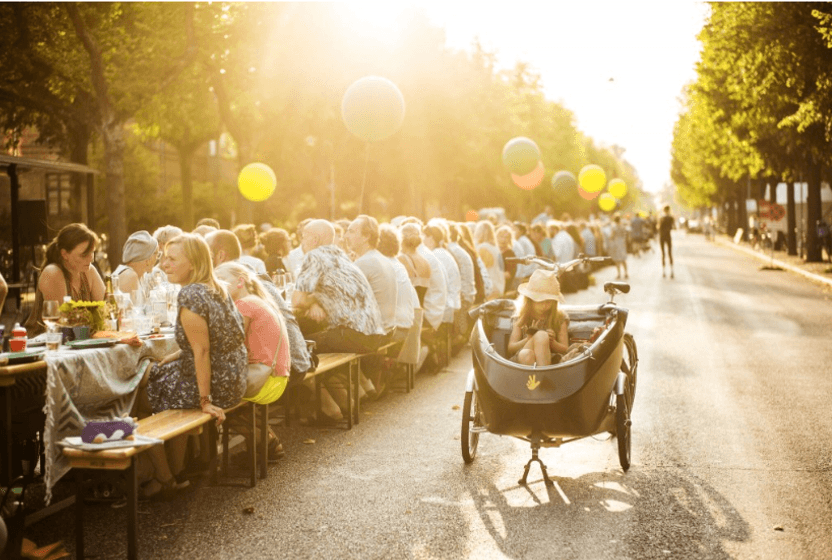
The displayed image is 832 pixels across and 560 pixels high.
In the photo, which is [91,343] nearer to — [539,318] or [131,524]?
[131,524]

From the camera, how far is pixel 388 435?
9.04m

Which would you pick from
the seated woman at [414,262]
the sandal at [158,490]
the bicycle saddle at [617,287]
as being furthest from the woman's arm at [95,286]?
the seated woman at [414,262]

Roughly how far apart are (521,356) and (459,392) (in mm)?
3847

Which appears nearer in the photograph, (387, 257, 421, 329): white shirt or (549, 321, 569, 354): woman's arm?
(549, 321, 569, 354): woman's arm

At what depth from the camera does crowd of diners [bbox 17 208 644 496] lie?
6785mm

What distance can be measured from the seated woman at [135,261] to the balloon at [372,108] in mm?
8471

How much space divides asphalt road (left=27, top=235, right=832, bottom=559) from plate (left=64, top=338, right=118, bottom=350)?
3.34 ft

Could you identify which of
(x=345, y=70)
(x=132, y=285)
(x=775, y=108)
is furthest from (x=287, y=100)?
(x=132, y=285)

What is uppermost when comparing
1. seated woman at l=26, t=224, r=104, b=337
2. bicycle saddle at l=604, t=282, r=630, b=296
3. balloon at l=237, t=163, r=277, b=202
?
balloon at l=237, t=163, r=277, b=202

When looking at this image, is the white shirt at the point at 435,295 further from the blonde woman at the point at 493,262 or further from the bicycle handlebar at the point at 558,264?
the bicycle handlebar at the point at 558,264

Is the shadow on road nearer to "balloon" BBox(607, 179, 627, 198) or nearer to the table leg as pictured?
the table leg

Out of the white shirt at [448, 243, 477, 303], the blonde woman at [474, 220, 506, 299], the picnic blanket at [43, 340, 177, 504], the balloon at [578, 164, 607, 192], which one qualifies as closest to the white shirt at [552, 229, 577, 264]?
the balloon at [578, 164, 607, 192]

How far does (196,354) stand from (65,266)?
6.63 ft

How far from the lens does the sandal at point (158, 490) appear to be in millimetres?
6918
